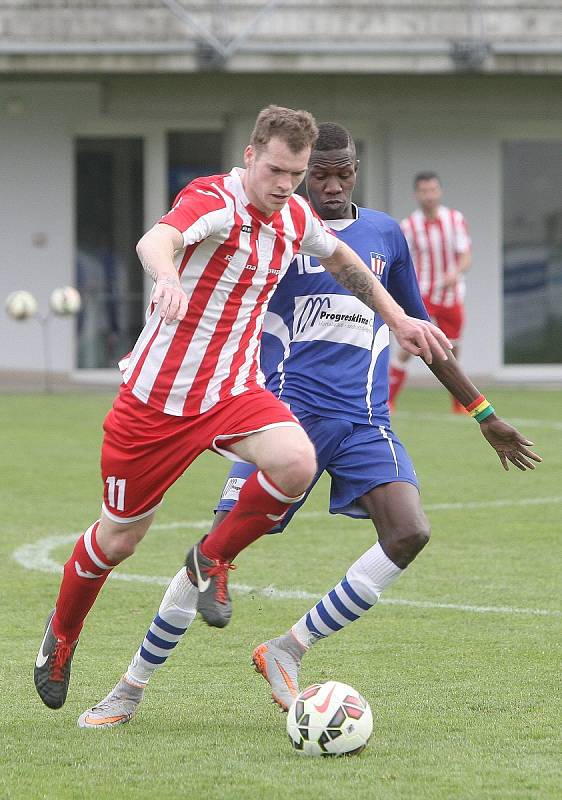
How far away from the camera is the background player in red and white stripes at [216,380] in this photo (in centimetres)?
468

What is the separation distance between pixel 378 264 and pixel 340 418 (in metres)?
0.60

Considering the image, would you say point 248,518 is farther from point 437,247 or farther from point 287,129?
point 437,247

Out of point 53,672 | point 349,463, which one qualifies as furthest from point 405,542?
point 53,672

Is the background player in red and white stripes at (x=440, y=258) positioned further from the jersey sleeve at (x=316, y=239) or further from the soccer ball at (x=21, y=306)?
the jersey sleeve at (x=316, y=239)

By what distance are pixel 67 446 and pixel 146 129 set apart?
8282mm

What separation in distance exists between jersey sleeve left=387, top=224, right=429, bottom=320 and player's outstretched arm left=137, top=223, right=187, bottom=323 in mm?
1330

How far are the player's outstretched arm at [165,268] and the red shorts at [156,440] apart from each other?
46 cm

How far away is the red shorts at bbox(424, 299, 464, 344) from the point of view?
15547mm

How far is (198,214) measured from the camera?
4.72m

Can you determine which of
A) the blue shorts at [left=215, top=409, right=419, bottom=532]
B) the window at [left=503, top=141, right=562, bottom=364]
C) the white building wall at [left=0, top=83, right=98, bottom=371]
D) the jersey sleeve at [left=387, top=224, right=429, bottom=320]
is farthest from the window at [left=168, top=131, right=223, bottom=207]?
the blue shorts at [left=215, top=409, right=419, bottom=532]

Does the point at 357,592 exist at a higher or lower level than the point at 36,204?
lower

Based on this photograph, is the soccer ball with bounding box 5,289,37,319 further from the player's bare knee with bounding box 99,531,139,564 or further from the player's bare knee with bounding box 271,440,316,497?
the player's bare knee with bounding box 271,440,316,497

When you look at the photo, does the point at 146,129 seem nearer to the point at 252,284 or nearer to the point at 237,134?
the point at 237,134

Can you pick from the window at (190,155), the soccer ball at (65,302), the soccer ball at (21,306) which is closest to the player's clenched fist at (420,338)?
the soccer ball at (65,302)
